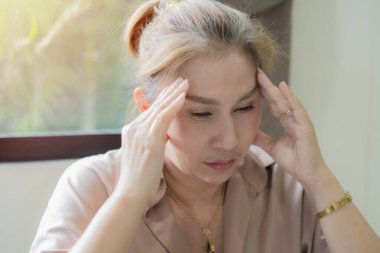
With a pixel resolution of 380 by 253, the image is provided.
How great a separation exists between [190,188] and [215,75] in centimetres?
34

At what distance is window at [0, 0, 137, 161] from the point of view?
4.45 ft

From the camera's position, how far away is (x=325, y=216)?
957 mm

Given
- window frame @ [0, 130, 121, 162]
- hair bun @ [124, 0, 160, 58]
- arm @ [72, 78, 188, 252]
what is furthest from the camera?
window frame @ [0, 130, 121, 162]

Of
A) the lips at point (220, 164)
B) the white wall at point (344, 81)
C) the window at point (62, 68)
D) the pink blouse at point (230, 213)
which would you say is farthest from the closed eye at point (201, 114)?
the white wall at point (344, 81)

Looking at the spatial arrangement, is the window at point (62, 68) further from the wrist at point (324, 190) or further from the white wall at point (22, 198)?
the wrist at point (324, 190)

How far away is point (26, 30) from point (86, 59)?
0.21 meters

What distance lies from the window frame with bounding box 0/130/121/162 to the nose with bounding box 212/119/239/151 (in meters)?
0.70

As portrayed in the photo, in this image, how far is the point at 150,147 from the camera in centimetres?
85

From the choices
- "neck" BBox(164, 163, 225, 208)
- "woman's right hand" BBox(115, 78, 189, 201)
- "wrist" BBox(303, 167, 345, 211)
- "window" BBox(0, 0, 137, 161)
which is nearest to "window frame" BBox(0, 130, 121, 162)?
"window" BBox(0, 0, 137, 161)

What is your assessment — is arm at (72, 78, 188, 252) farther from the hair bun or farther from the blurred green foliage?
the blurred green foliage

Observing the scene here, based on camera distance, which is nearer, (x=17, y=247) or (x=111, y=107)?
(x=17, y=247)

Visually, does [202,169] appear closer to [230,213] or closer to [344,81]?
[230,213]

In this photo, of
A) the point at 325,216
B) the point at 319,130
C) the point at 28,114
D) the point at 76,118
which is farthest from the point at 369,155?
the point at 28,114

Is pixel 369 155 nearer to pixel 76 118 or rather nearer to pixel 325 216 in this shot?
pixel 325 216
